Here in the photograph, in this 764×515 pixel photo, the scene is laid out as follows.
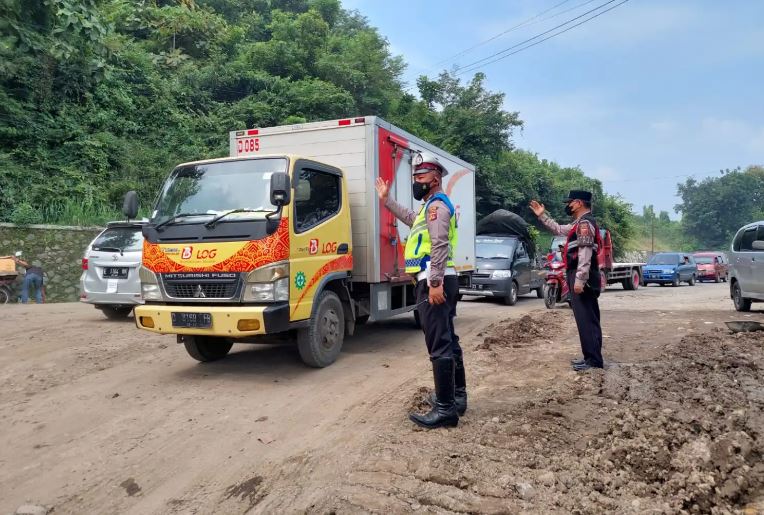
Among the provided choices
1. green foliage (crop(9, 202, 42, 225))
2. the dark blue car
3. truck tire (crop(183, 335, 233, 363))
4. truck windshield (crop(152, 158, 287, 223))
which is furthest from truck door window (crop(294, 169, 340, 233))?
the dark blue car

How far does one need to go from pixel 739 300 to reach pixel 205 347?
10.8m

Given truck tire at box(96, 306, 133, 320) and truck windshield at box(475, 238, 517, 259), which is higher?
truck windshield at box(475, 238, 517, 259)

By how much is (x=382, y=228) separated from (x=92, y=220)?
1118cm

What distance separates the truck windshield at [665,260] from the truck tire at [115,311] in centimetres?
2254

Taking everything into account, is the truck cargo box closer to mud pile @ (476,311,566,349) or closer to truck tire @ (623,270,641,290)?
mud pile @ (476,311,566,349)

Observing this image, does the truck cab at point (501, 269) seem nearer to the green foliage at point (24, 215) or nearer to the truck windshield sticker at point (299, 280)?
the truck windshield sticker at point (299, 280)

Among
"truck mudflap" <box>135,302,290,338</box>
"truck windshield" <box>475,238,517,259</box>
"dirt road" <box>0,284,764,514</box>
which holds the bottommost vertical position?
"dirt road" <box>0,284,764,514</box>

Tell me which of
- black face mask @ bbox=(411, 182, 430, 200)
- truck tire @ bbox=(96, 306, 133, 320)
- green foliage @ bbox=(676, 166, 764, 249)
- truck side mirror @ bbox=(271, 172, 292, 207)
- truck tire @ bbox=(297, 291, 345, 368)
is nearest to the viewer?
black face mask @ bbox=(411, 182, 430, 200)

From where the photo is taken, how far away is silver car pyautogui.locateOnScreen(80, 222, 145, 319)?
358 inches

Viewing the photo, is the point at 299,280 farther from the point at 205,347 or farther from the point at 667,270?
the point at 667,270

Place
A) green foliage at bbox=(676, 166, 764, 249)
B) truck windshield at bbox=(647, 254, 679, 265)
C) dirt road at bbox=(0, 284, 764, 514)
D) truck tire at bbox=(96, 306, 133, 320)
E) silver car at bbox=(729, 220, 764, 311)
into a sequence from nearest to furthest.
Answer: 1. dirt road at bbox=(0, 284, 764, 514)
2. truck tire at bbox=(96, 306, 133, 320)
3. silver car at bbox=(729, 220, 764, 311)
4. truck windshield at bbox=(647, 254, 679, 265)
5. green foliage at bbox=(676, 166, 764, 249)

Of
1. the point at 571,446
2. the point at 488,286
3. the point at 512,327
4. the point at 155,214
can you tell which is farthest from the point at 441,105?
the point at 571,446

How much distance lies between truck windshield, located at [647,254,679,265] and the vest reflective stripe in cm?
2389

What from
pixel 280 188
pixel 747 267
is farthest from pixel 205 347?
pixel 747 267
